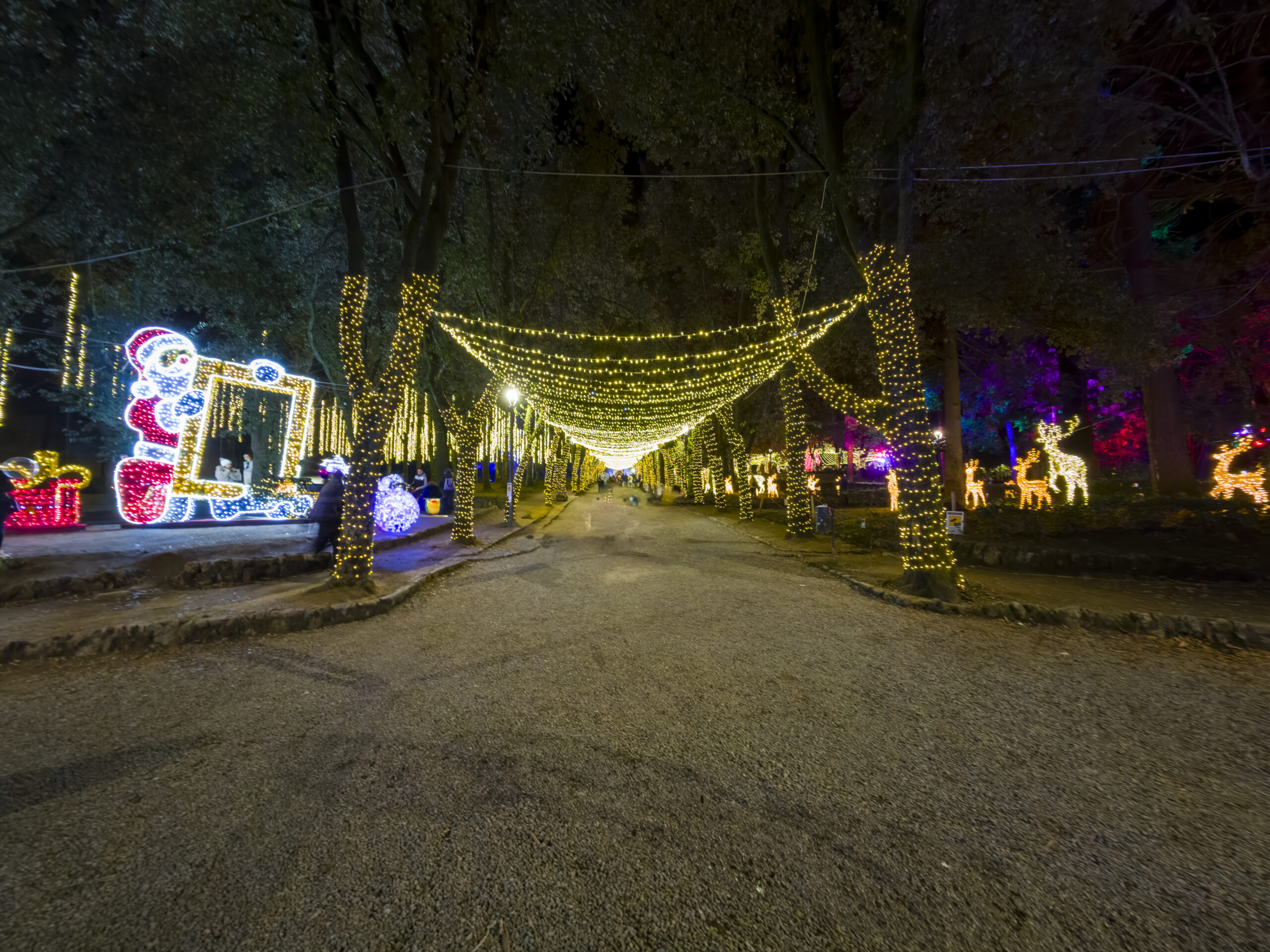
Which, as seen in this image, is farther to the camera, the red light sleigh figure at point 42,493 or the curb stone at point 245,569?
the red light sleigh figure at point 42,493

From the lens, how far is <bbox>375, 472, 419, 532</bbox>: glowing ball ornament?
12188 millimetres

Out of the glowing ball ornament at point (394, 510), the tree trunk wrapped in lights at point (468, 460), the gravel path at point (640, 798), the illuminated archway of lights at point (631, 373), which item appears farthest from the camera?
the tree trunk wrapped in lights at point (468, 460)

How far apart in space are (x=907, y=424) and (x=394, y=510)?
11.2 metres

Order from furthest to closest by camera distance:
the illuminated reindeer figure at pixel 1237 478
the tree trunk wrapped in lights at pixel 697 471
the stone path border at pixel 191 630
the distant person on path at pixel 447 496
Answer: the tree trunk wrapped in lights at pixel 697 471
the distant person on path at pixel 447 496
the illuminated reindeer figure at pixel 1237 478
the stone path border at pixel 191 630

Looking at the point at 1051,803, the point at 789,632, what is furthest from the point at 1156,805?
Answer: the point at 789,632

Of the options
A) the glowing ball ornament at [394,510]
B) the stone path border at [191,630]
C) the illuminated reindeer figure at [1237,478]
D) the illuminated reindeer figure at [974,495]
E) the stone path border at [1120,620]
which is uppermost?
the illuminated reindeer figure at [1237,478]

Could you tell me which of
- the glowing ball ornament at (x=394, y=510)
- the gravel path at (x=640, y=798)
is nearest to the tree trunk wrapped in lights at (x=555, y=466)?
the glowing ball ornament at (x=394, y=510)

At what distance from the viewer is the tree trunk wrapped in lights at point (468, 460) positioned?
12.4m

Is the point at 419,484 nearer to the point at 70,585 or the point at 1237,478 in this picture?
the point at 70,585

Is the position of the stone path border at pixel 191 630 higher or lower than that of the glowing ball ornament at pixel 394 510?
lower

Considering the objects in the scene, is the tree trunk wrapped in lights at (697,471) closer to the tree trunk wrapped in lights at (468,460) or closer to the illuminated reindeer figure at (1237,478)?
the tree trunk wrapped in lights at (468,460)

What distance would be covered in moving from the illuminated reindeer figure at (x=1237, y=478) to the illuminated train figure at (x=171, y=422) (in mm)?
23356

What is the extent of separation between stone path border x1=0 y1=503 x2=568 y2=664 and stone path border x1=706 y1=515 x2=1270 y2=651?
22.7ft

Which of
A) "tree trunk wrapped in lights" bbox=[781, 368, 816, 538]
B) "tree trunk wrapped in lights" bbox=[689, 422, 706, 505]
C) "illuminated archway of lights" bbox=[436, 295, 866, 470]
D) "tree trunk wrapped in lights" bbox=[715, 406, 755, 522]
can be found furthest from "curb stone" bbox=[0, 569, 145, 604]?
"tree trunk wrapped in lights" bbox=[689, 422, 706, 505]
